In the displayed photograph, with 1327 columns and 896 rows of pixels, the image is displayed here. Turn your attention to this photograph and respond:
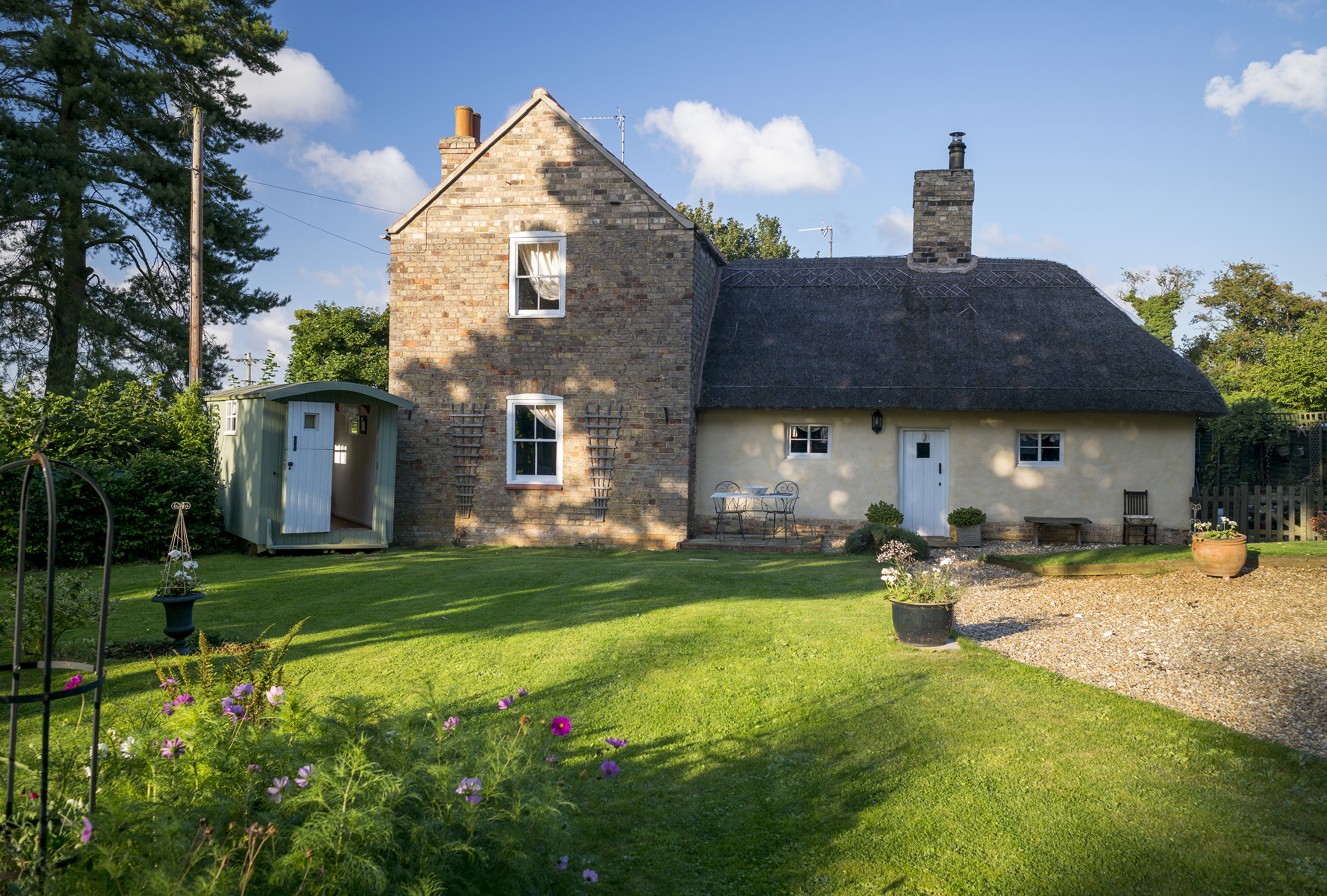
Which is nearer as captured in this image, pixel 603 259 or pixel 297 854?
pixel 297 854

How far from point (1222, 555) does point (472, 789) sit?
9718 millimetres

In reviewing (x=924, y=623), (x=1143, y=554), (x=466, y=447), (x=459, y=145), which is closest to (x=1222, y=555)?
(x=1143, y=554)

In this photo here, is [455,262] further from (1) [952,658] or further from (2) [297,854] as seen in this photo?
(2) [297,854]

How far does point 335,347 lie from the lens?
2648 cm

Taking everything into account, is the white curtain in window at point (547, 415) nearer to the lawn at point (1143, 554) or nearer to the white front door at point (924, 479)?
the white front door at point (924, 479)

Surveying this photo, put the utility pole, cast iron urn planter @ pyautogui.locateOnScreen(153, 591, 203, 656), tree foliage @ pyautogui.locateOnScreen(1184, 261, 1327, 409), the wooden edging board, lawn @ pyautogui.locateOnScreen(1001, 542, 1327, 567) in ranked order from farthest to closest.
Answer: tree foliage @ pyautogui.locateOnScreen(1184, 261, 1327, 409)
the utility pole
lawn @ pyautogui.locateOnScreen(1001, 542, 1327, 567)
the wooden edging board
cast iron urn planter @ pyautogui.locateOnScreen(153, 591, 203, 656)

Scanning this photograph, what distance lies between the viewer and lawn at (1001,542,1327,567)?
1042 cm

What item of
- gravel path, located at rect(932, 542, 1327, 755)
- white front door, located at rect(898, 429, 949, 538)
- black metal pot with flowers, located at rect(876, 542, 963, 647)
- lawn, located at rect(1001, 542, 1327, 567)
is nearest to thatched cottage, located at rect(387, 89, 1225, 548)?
white front door, located at rect(898, 429, 949, 538)

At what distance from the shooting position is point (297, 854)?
2381 mm

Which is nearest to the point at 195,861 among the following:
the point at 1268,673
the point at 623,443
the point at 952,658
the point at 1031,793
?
the point at 1031,793

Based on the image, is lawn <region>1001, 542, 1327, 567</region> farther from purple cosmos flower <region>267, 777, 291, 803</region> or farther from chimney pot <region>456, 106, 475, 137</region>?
chimney pot <region>456, 106, 475, 137</region>

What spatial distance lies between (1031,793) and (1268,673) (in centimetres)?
345

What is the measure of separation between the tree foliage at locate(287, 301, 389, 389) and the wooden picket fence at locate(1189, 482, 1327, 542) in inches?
871

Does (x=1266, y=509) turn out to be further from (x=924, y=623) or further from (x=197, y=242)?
(x=197, y=242)
